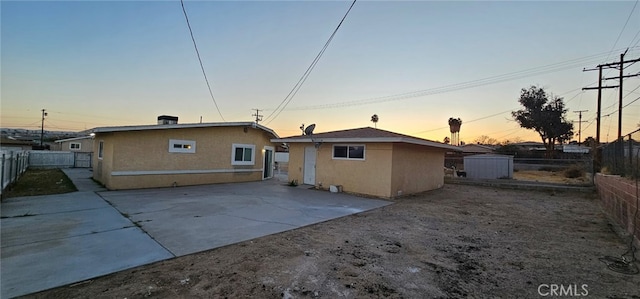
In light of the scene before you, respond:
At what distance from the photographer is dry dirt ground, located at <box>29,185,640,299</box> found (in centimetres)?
306

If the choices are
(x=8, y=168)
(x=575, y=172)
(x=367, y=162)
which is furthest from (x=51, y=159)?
(x=575, y=172)

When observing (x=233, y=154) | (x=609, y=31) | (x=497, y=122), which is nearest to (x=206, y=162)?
(x=233, y=154)

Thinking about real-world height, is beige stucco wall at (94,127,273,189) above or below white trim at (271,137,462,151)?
below

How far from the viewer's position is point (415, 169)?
40.1 ft

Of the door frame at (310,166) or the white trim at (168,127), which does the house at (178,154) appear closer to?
the white trim at (168,127)

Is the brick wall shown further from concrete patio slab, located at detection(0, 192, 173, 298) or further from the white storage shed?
the white storage shed

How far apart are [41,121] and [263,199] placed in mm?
54802

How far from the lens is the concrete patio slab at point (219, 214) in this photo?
4949mm

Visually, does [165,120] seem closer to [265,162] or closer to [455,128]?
[265,162]

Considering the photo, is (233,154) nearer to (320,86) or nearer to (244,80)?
(244,80)

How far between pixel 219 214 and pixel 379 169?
627 cm

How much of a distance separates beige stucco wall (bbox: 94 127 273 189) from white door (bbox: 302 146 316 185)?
3.77 meters

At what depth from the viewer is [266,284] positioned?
10.4ft

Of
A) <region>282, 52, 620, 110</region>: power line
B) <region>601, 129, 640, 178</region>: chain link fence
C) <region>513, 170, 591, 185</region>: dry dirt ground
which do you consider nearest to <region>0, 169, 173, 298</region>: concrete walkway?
<region>601, 129, 640, 178</region>: chain link fence
